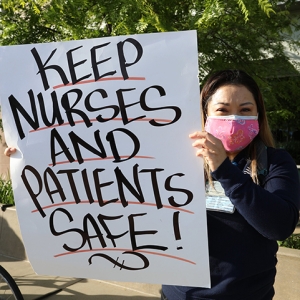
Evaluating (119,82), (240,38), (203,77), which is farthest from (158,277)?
(240,38)

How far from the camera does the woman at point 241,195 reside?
1422mm

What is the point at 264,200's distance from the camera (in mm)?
1396

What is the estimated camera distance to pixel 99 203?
167 cm

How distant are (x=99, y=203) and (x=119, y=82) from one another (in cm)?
47

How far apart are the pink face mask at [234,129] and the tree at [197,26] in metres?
1.55

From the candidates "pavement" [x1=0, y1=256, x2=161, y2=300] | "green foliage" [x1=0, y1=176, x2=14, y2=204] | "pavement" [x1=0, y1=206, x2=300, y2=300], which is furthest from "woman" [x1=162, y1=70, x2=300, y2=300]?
"green foliage" [x1=0, y1=176, x2=14, y2=204]

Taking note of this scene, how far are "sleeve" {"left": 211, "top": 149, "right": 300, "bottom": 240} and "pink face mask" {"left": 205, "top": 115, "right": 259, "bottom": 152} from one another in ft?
0.59

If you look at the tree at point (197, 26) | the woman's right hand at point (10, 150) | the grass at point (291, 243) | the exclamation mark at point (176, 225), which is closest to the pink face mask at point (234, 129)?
the exclamation mark at point (176, 225)

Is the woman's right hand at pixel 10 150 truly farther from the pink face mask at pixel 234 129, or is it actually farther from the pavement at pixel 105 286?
the pavement at pixel 105 286

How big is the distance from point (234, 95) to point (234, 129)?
5.1 inches

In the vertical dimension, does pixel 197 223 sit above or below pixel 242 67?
below

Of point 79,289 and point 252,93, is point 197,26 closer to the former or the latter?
point 252,93

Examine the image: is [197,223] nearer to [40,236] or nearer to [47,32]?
[40,236]

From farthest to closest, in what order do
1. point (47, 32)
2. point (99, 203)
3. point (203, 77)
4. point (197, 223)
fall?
point (47, 32) → point (203, 77) → point (99, 203) → point (197, 223)
